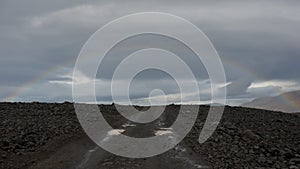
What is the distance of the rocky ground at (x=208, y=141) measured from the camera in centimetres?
2098

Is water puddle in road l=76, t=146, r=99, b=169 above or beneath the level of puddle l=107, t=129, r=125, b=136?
beneath

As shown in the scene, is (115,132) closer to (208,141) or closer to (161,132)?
(161,132)

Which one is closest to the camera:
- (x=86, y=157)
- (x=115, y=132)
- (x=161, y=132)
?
(x=86, y=157)

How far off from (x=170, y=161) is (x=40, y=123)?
15.0 m

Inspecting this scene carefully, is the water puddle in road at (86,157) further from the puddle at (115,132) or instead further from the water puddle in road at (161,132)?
the water puddle in road at (161,132)

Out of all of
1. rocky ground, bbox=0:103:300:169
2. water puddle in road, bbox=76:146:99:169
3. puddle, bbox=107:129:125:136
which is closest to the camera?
water puddle in road, bbox=76:146:99:169

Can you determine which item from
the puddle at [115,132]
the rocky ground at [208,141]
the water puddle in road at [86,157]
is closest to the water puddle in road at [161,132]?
the rocky ground at [208,141]

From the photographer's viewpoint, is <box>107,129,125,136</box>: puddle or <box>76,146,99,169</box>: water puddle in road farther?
<box>107,129,125,136</box>: puddle

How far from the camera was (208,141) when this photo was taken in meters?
26.1

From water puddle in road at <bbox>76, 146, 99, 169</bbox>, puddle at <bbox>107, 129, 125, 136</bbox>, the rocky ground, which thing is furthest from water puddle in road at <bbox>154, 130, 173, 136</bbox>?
water puddle in road at <bbox>76, 146, 99, 169</bbox>

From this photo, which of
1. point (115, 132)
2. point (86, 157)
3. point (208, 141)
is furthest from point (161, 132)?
point (86, 157)

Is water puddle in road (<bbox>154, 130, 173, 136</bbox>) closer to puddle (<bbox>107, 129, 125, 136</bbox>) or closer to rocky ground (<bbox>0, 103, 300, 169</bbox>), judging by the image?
rocky ground (<bbox>0, 103, 300, 169</bbox>)

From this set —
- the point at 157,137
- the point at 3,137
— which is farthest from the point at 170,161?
the point at 3,137

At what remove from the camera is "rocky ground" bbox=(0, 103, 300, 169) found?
68.8 ft
